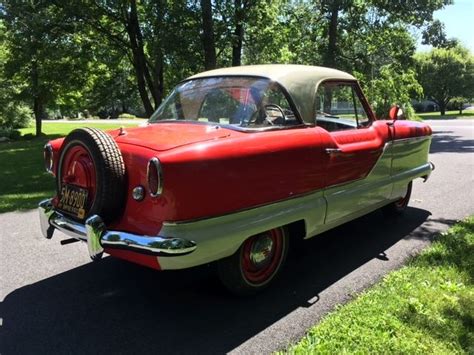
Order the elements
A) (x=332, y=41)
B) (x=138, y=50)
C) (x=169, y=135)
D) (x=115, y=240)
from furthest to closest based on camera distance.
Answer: (x=332, y=41) → (x=138, y=50) → (x=169, y=135) → (x=115, y=240)

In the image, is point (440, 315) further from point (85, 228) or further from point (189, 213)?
point (85, 228)

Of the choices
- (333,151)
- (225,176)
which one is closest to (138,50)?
(333,151)

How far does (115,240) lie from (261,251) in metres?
1.16

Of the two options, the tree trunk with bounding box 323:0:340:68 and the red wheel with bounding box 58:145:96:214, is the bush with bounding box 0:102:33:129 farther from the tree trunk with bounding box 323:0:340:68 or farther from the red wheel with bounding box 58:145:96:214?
the red wheel with bounding box 58:145:96:214

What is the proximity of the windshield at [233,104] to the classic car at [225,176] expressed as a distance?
0.01 m

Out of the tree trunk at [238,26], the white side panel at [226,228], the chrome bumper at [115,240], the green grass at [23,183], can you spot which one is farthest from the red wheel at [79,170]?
the tree trunk at [238,26]

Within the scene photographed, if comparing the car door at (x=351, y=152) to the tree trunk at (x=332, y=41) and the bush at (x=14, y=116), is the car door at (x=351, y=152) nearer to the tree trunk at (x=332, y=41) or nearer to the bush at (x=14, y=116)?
the tree trunk at (x=332, y=41)

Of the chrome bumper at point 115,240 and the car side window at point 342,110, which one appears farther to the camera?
the car side window at point 342,110

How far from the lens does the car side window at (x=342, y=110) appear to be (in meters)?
4.60

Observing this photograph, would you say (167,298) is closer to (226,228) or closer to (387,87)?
(226,228)

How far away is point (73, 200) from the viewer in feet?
11.4

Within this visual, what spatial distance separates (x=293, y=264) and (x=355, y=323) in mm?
1256

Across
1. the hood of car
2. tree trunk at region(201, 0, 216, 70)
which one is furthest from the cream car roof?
tree trunk at region(201, 0, 216, 70)

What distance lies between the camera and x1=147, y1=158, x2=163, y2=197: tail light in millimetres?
2892
